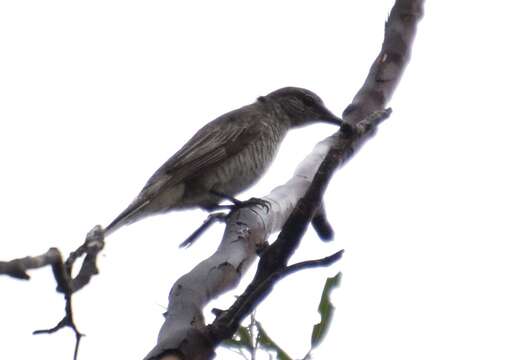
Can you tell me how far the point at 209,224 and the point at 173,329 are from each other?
2.41 metres

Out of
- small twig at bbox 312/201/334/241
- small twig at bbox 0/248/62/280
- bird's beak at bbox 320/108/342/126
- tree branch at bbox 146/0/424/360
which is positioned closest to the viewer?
small twig at bbox 0/248/62/280

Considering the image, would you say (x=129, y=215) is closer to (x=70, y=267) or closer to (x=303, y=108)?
(x=303, y=108)

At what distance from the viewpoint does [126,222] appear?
551cm

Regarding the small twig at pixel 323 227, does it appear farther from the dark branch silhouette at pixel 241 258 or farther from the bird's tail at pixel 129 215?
the bird's tail at pixel 129 215

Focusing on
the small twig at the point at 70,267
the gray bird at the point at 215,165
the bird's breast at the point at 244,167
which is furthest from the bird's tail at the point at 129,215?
the small twig at the point at 70,267

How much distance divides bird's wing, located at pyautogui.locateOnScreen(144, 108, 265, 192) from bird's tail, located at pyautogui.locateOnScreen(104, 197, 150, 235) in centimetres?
25

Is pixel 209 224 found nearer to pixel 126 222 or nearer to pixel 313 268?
pixel 126 222

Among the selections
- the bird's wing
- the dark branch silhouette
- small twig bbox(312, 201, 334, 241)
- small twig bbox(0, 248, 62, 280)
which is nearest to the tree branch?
the dark branch silhouette

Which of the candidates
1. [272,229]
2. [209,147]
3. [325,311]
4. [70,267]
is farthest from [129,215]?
[70,267]

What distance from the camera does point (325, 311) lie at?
388cm

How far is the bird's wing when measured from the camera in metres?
6.39

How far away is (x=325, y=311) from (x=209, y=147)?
3.02m

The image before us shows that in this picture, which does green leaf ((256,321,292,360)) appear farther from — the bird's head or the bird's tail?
the bird's head

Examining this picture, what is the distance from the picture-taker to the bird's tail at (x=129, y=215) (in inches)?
211
